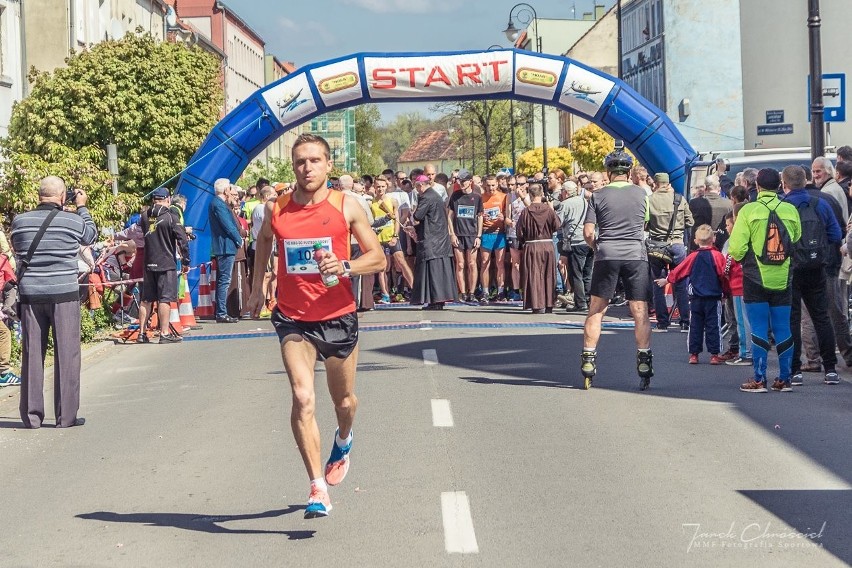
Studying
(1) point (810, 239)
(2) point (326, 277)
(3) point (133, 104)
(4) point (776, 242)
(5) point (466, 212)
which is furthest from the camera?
(3) point (133, 104)

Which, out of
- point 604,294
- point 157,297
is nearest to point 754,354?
point 604,294

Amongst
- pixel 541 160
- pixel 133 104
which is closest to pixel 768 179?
pixel 133 104

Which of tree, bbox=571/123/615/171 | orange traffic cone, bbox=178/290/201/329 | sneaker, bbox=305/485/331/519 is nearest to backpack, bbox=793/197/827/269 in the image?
sneaker, bbox=305/485/331/519

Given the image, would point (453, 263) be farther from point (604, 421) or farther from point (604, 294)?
point (604, 421)

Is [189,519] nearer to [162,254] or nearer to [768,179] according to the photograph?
[768,179]

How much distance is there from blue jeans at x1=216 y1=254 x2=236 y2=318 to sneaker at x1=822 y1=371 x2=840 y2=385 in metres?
10.8

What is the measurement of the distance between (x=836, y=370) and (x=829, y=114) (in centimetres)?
585

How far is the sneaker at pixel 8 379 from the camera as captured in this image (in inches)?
541

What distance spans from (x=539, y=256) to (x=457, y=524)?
14.6 metres

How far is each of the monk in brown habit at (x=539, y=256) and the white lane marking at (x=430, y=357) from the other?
571 cm

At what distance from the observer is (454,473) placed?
8305 mm

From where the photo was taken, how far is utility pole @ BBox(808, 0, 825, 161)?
1705cm

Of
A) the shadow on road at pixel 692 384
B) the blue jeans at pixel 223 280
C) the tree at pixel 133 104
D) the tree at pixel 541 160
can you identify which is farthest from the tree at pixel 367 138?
the shadow on road at pixel 692 384

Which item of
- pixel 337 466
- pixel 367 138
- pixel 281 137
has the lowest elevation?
pixel 337 466
